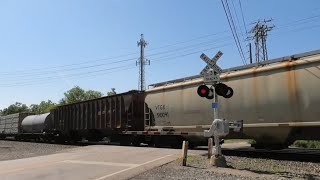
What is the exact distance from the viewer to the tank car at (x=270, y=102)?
13.8 m

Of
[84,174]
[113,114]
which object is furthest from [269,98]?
[113,114]

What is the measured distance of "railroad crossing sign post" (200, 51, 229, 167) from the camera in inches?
481

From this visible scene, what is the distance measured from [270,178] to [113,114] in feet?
55.3

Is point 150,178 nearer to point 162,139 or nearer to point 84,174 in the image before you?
point 84,174

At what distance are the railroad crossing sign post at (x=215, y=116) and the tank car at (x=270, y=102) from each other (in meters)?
3.17

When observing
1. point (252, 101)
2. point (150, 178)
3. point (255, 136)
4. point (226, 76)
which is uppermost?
point (226, 76)

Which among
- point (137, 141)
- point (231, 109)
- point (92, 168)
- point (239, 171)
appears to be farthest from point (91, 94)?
point (239, 171)

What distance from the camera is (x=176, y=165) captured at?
1301 cm

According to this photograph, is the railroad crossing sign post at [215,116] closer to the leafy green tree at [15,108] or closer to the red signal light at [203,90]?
the red signal light at [203,90]

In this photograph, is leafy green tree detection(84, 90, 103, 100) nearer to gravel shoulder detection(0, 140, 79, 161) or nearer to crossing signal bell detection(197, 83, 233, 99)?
gravel shoulder detection(0, 140, 79, 161)

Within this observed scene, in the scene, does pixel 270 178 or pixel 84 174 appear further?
pixel 84 174

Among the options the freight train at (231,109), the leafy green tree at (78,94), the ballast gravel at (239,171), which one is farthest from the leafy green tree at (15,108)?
the ballast gravel at (239,171)

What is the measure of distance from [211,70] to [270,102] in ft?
11.8

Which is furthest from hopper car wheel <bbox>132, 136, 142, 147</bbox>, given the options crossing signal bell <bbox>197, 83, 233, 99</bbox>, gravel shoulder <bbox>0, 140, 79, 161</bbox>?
crossing signal bell <bbox>197, 83, 233, 99</bbox>
